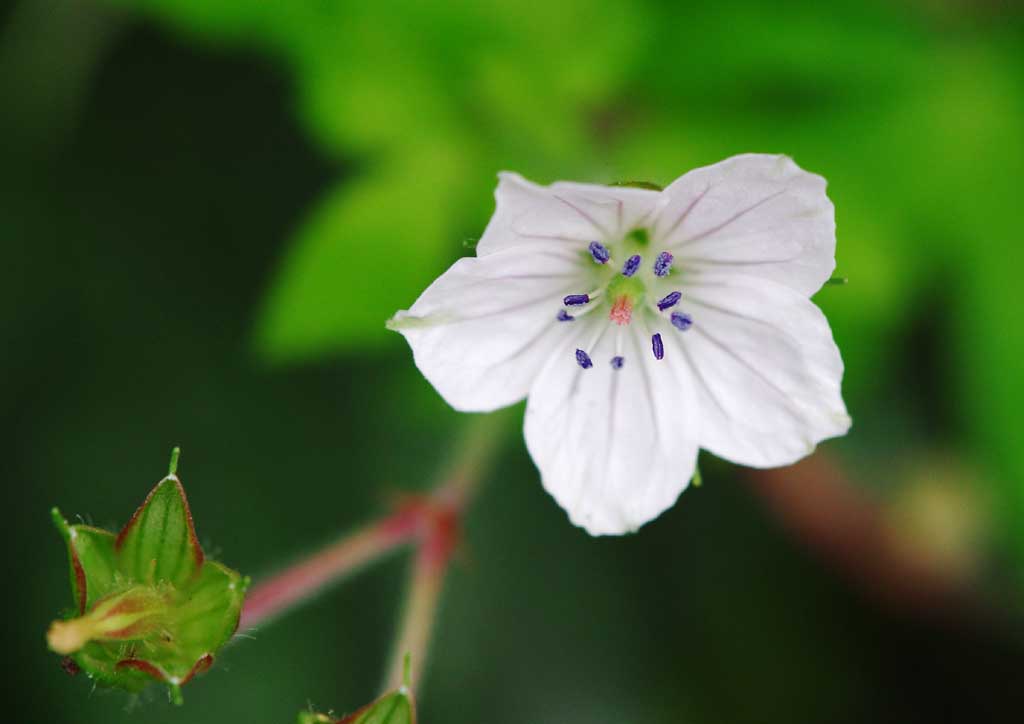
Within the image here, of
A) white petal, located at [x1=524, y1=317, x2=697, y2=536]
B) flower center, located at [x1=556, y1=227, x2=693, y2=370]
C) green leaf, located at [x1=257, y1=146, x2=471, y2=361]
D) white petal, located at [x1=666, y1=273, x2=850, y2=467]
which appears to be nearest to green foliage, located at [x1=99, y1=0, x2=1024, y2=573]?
green leaf, located at [x1=257, y1=146, x2=471, y2=361]

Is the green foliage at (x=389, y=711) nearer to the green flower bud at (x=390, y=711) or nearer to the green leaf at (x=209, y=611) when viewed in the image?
the green flower bud at (x=390, y=711)

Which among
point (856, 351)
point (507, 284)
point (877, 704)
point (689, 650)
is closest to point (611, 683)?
point (689, 650)

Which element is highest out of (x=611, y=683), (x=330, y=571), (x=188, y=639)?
(x=611, y=683)

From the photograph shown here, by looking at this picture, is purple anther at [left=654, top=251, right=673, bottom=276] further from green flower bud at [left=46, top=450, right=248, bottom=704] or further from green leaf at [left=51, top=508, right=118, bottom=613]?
green leaf at [left=51, top=508, right=118, bottom=613]

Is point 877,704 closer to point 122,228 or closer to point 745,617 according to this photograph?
point 745,617

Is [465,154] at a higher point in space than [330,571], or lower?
higher

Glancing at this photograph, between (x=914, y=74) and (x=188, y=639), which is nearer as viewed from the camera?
(x=188, y=639)
